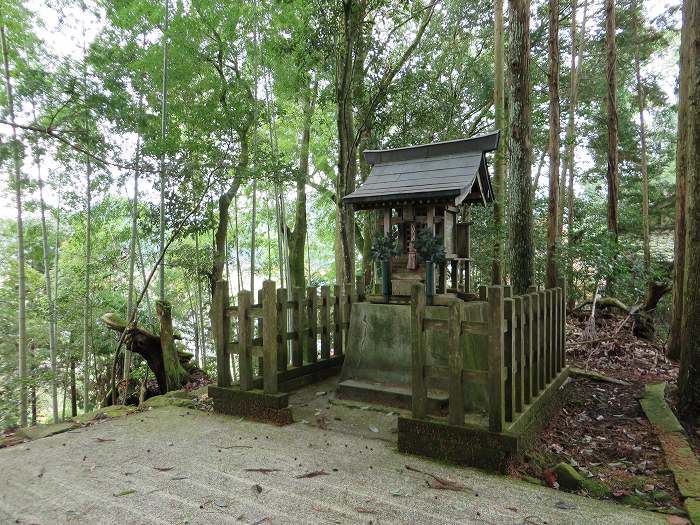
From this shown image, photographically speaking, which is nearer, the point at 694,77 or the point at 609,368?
the point at 694,77

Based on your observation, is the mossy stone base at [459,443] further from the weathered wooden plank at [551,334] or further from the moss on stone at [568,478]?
the weathered wooden plank at [551,334]

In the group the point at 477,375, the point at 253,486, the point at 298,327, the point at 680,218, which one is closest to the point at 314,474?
the point at 253,486

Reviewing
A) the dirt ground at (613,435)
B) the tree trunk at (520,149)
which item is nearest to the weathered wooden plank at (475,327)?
the dirt ground at (613,435)

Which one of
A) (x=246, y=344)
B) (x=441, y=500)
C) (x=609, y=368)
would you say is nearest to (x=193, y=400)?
(x=246, y=344)

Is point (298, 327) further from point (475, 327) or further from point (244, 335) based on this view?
point (475, 327)

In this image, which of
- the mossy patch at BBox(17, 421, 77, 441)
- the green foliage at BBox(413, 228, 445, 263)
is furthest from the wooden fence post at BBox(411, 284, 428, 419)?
the mossy patch at BBox(17, 421, 77, 441)

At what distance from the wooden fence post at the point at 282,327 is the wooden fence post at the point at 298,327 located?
23cm

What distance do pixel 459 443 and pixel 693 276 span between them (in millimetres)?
2660

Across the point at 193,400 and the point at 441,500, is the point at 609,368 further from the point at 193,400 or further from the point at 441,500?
the point at 193,400

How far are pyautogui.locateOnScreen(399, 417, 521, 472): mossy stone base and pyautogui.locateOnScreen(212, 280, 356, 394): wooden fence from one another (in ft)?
4.56

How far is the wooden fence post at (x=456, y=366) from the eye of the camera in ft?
9.79

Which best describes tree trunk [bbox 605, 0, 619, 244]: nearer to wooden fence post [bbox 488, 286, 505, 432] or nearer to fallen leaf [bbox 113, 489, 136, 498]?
wooden fence post [bbox 488, 286, 505, 432]

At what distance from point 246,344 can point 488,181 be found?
3.50 m

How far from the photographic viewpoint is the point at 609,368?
6.22 meters
